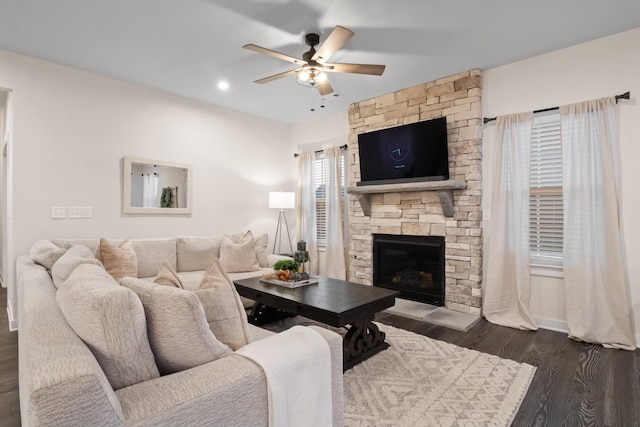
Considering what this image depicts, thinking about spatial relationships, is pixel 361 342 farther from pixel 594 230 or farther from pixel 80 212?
pixel 80 212

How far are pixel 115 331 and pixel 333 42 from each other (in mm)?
2344

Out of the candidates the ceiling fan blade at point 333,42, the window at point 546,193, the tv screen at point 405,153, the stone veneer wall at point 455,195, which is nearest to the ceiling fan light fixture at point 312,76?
the ceiling fan blade at point 333,42

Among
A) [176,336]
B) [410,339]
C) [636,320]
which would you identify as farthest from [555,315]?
[176,336]

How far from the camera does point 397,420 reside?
1.92 m

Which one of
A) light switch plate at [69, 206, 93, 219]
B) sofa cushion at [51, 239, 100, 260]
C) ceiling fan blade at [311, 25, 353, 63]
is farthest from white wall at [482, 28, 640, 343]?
light switch plate at [69, 206, 93, 219]

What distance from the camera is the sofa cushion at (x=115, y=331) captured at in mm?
989

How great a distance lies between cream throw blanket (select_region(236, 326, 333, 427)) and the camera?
1135 mm

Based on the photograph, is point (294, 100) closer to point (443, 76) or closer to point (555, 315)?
point (443, 76)

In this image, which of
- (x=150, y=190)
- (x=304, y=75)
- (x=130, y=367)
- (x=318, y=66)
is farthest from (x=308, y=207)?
(x=130, y=367)

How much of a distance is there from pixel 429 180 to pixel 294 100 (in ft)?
7.01

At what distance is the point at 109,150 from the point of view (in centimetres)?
394

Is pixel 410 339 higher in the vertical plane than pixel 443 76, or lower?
lower

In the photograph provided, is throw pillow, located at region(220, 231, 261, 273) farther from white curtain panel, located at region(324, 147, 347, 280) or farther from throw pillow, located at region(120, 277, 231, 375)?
throw pillow, located at region(120, 277, 231, 375)

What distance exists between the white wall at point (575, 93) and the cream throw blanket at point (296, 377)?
121 inches
